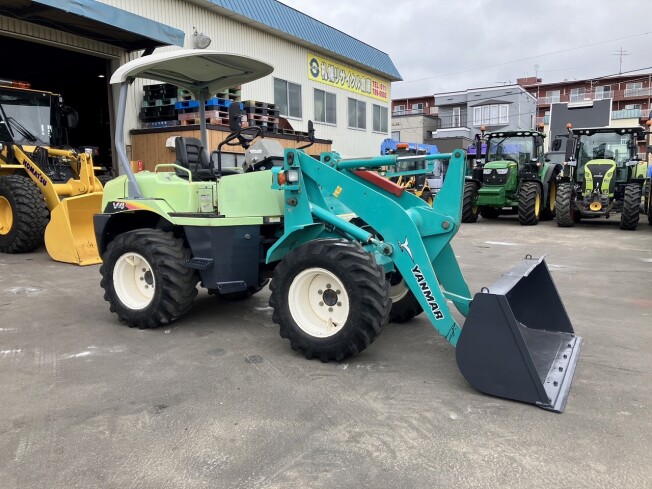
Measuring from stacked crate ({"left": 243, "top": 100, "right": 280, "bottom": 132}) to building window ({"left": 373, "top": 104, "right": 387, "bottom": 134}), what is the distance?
10122 mm

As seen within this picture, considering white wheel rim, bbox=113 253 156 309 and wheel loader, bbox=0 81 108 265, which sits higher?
wheel loader, bbox=0 81 108 265

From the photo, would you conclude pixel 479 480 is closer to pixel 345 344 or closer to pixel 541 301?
pixel 345 344

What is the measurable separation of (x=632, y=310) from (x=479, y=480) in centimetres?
403

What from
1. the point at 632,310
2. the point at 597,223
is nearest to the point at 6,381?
the point at 632,310

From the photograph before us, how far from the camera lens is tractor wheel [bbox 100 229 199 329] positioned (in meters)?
4.76

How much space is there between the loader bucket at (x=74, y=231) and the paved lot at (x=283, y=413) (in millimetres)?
2854

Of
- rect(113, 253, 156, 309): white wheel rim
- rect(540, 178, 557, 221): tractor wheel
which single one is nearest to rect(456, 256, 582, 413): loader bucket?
rect(113, 253, 156, 309): white wheel rim

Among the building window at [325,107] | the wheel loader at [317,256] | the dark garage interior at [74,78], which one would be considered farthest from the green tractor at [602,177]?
the dark garage interior at [74,78]

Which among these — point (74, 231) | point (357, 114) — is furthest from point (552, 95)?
point (74, 231)

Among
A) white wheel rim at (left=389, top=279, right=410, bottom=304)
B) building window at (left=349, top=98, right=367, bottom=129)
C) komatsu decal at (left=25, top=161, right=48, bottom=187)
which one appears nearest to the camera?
white wheel rim at (left=389, top=279, right=410, bottom=304)

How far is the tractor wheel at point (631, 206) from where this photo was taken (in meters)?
12.9

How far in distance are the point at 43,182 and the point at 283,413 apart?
776cm

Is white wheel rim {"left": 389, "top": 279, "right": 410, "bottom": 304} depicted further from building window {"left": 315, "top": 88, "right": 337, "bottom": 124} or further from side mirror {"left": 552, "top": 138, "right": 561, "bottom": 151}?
building window {"left": 315, "top": 88, "right": 337, "bottom": 124}

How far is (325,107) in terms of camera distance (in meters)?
20.9
